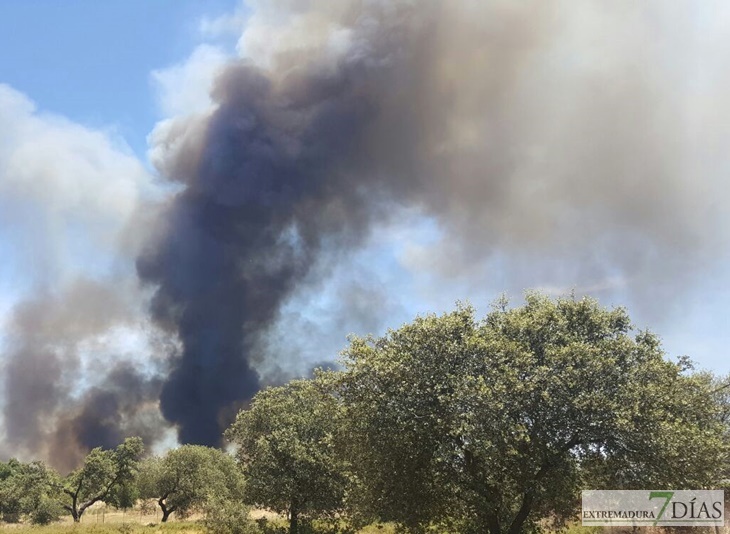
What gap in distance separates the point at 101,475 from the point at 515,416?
280 feet

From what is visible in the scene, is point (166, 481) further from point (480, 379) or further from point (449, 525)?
point (480, 379)

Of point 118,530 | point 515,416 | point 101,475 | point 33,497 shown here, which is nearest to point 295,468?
point 118,530

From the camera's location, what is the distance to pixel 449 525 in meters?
27.6

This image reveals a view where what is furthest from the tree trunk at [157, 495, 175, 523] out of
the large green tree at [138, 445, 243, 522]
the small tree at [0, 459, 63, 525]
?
the small tree at [0, 459, 63, 525]

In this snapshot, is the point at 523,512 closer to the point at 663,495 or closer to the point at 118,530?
the point at 663,495

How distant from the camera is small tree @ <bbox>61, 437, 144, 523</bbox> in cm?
8269

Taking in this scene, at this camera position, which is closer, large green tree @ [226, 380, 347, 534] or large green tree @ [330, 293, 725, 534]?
large green tree @ [330, 293, 725, 534]

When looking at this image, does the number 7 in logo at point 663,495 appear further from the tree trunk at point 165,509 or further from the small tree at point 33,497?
the small tree at point 33,497

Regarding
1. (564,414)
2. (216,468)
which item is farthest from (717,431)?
(216,468)

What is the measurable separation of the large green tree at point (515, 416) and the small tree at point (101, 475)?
74.6 m
